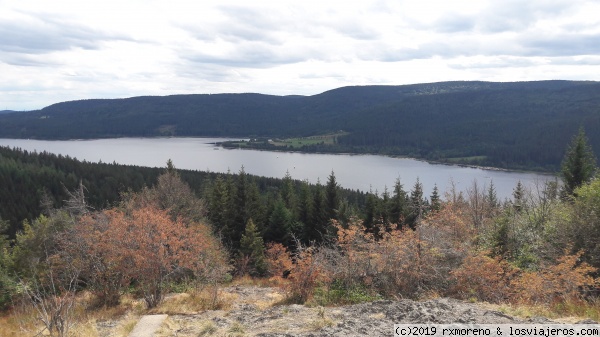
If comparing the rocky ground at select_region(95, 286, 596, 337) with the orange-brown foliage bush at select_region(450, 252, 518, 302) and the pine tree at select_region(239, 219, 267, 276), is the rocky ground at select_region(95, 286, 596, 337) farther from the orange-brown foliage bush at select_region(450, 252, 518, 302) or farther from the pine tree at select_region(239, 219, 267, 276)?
the pine tree at select_region(239, 219, 267, 276)

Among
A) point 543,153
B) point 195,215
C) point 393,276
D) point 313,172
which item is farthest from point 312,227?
point 543,153

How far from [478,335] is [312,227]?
30021 mm

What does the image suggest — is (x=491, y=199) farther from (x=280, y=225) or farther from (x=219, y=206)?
(x=219, y=206)

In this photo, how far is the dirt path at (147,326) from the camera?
29.3ft

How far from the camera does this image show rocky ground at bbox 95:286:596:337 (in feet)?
27.1

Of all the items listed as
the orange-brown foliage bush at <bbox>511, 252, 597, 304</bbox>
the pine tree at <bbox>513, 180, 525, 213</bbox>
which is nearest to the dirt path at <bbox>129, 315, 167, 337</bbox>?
the orange-brown foliage bush at <bbox>511, 252, 597, 304</bbox>

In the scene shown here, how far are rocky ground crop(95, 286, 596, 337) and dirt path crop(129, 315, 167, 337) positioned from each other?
20 cm

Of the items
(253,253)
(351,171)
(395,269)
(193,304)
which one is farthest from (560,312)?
(351,171)

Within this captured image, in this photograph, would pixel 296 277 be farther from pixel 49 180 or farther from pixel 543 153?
pixel 543 153

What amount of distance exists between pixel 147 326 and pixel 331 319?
4.39 m

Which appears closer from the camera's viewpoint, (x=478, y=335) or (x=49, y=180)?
(x=478, y=335)

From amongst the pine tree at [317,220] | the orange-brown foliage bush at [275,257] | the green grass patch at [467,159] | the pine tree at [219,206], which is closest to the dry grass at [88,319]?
the orange-brown foliage bush at [275,257]

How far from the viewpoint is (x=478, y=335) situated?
7188mm

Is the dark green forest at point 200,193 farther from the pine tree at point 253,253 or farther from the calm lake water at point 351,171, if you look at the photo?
the calm lake water at point 351,171
